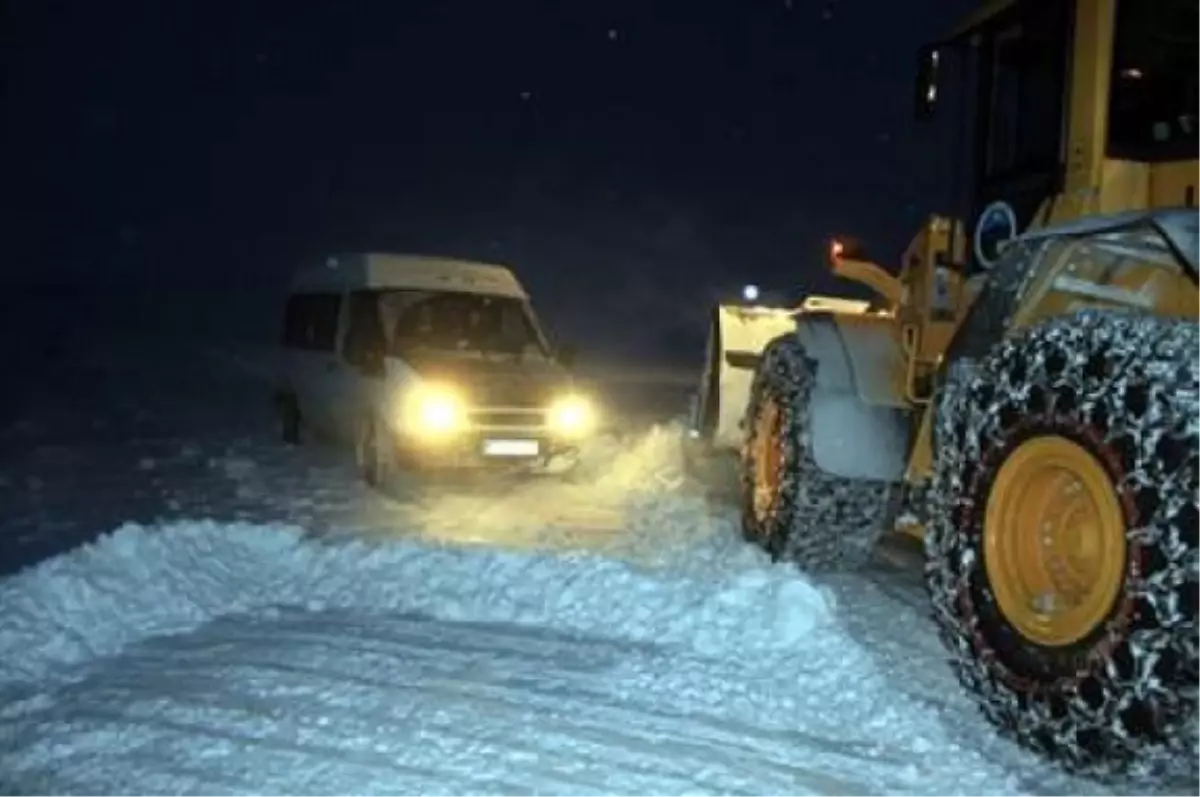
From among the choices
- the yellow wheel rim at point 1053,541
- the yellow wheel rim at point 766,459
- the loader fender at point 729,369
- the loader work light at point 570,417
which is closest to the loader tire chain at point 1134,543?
the yellow wheel rim at point 1053,541

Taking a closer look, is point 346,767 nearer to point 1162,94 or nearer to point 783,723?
point 783,723

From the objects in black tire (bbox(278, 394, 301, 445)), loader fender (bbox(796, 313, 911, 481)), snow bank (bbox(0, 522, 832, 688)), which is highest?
loader fender (bbox(796, 313, 911, 481))

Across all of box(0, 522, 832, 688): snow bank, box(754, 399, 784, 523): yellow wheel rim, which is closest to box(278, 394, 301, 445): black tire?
box(0, 522, 832, 688): snow bank

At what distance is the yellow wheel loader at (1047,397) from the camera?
3680 mm

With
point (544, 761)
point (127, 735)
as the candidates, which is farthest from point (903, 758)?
point (127, 735)

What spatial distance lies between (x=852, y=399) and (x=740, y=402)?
9.73 ft

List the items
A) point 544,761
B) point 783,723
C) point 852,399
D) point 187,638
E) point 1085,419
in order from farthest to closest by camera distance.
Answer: point 852,399 → point 187,638 → point 783,723 → point 544,761 → point 1085,419

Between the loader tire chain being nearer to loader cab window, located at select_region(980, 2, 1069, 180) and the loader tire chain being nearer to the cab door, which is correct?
loader cab window, located at select_region(980, 2, 1069, 180)

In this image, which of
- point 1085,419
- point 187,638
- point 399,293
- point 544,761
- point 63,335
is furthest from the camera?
point 63,335

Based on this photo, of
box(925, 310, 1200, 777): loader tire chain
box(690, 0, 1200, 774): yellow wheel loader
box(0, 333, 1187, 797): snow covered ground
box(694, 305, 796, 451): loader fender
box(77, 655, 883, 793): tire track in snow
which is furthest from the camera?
box(694, 305, 796, 451): loader fender

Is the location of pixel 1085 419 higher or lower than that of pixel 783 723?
higher

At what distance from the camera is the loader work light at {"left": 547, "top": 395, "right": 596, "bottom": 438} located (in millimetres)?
11156

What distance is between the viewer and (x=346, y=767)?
4.15m

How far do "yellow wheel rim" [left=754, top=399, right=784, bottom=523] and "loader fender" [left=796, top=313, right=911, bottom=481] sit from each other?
0.54m
